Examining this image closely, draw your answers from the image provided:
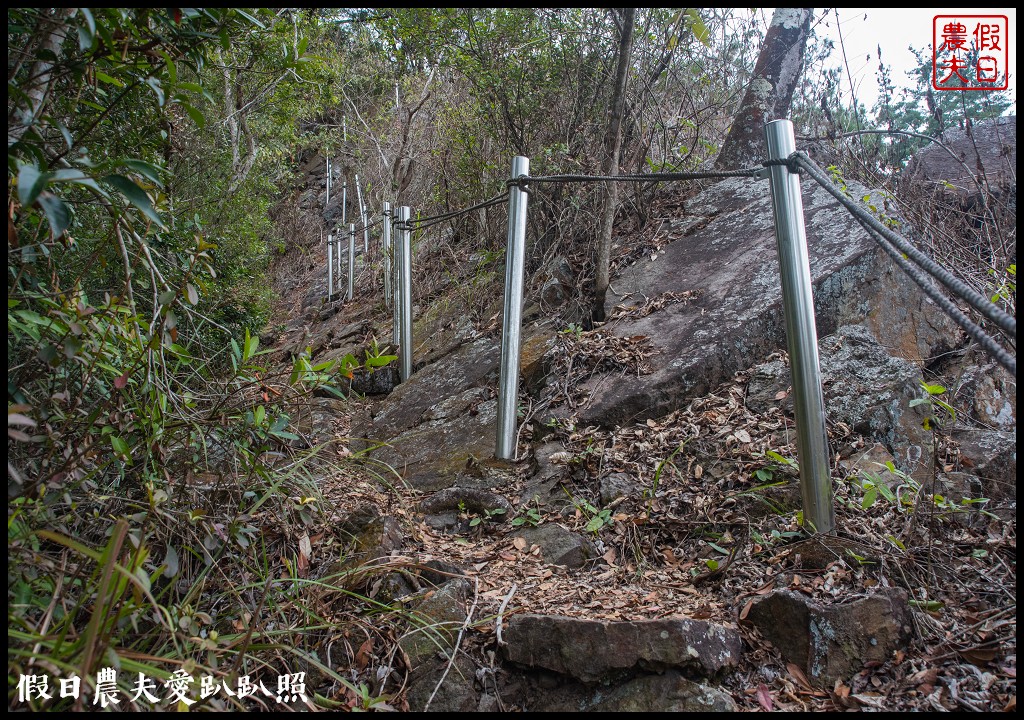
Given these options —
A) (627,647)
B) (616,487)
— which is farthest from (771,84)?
(627,647)

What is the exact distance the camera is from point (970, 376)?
2.76 metres

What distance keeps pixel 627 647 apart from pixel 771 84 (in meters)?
4.63

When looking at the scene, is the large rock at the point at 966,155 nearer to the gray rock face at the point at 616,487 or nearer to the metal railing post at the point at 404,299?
the gray rock face at the point at 616,487

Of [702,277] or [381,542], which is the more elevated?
[702,277]

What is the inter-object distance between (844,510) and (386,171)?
30.1 ft

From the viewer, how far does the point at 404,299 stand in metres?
4.83

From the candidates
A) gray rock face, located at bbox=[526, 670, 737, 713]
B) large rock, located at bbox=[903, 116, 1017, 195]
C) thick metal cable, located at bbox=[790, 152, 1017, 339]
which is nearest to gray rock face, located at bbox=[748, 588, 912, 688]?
gray rock face, located at bbox=[526, 670, 737, 713]

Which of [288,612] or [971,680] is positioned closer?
[971,680]

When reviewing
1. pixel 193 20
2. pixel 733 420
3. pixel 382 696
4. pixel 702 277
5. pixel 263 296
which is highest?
pixel 263 296

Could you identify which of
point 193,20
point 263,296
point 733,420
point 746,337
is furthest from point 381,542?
point 263,296

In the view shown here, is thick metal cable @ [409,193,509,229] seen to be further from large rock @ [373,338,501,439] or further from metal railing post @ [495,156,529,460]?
large rock @ [373,338,501,439]

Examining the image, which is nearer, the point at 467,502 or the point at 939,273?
the point at 939,273

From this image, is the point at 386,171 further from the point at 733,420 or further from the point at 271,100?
the point at 733,420

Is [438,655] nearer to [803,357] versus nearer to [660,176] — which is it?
[803,357]
